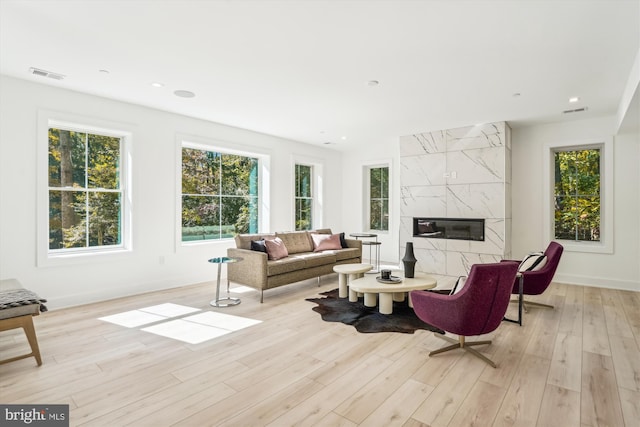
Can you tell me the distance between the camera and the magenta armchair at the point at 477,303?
2.51 meters

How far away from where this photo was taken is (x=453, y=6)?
7.80 ft

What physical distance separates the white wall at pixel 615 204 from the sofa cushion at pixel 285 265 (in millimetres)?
4029

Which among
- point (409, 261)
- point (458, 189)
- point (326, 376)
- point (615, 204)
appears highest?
point (458, 189)

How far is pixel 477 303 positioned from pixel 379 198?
549 cm

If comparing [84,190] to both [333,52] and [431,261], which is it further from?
[431,261]

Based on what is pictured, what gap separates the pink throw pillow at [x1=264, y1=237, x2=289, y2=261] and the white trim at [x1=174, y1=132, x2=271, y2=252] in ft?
4.32

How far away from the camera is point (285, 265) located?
15.3 feet

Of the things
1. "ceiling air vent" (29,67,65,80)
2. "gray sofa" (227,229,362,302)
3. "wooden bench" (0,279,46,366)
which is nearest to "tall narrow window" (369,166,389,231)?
"gray sofa" (227,229,362,302)

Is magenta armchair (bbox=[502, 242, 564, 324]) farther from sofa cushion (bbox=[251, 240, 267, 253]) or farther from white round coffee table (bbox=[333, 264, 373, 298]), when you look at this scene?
sofa cushion (bbox=[251, 240, 267, 253])

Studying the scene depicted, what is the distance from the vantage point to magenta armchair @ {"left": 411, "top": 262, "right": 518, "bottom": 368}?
2512mm

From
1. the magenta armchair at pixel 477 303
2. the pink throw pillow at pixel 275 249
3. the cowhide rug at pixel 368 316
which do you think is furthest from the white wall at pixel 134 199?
the magenta armchair at pixel 477 303

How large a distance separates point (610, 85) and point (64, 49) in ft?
19.4

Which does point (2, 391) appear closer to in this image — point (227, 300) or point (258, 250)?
point (227, 300)

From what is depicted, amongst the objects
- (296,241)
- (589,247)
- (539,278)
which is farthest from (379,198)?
(539,278)
